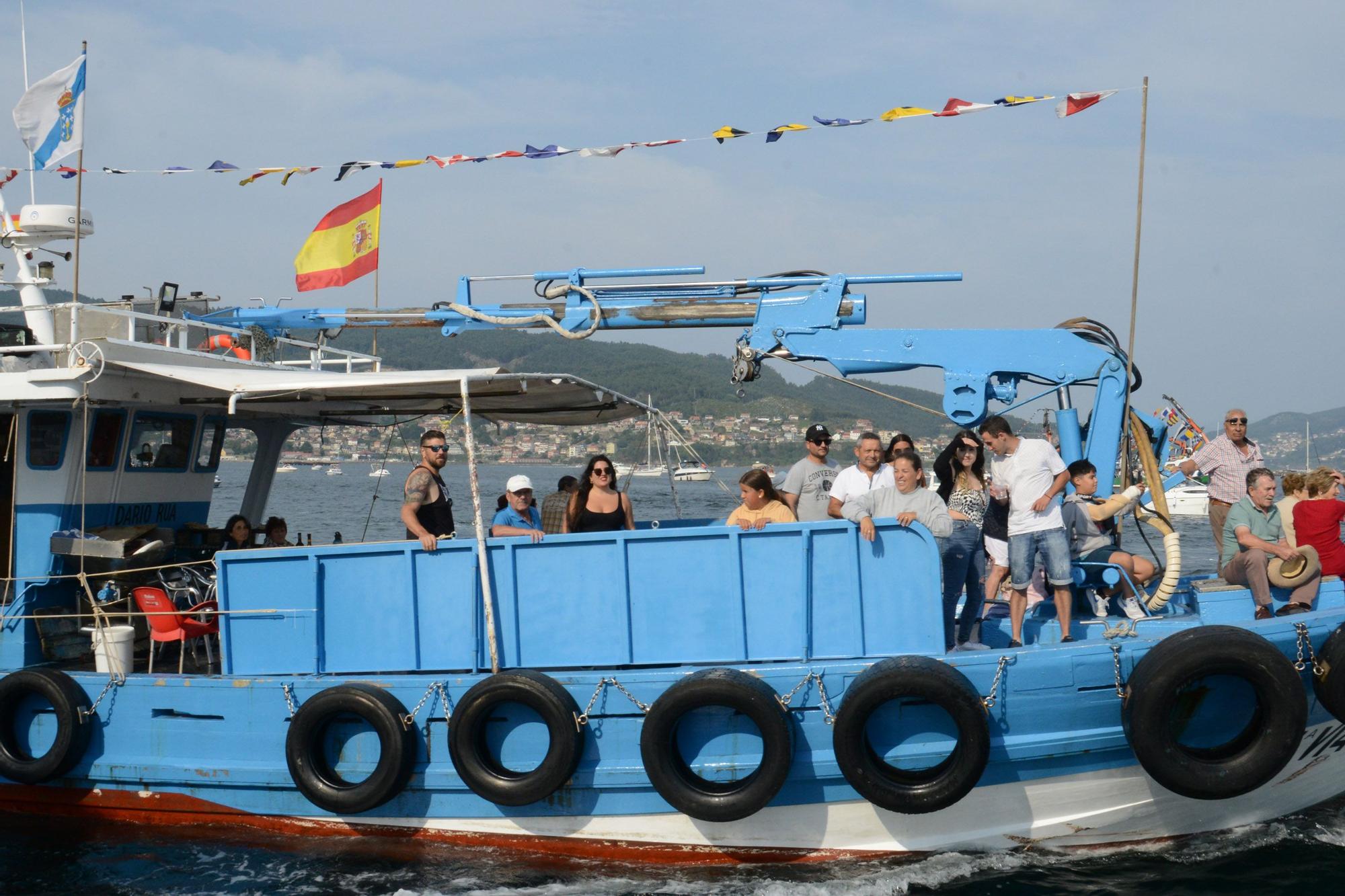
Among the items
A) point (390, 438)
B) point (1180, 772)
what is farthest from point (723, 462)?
point (1180, 772)

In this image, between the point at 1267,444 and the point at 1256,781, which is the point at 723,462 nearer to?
the point at 1256,781

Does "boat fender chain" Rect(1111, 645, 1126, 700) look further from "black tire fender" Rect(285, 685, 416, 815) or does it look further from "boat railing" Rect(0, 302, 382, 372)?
"boat railing" Rect(0, 302, 382, 372)

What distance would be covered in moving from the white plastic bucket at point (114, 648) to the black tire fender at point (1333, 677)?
8038 mm

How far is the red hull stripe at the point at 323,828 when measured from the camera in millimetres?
7453

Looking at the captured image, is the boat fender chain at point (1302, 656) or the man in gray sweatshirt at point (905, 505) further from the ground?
the man in gray sweatshirt at point (905, 505)

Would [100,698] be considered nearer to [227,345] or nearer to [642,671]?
[227,345]

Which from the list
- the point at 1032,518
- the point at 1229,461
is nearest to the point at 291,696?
the point at 1032,518

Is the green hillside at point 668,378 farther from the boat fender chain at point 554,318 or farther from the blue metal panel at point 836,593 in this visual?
the blue metal panel at point 836,593

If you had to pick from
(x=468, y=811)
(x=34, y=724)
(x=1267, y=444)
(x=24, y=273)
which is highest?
(x=1267, y=444)

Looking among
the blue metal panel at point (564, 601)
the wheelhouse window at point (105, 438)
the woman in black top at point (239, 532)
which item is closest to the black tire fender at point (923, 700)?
the blue metal panel at point (564, 601)

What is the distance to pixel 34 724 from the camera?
8.51 metres

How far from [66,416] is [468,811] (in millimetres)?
4649

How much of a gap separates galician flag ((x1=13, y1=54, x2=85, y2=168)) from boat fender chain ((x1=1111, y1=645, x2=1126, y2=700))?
872cm

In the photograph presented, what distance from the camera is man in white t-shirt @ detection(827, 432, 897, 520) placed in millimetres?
7875
